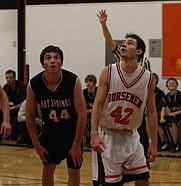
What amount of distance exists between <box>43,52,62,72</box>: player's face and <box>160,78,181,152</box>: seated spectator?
538 centimetres

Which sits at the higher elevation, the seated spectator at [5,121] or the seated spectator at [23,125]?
the seated spectator at [5,121]

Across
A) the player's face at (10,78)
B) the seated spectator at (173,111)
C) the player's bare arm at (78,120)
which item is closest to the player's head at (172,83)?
the seated spectator at (173,111)

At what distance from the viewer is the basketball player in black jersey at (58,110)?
4.72 meters

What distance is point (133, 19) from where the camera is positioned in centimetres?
1077

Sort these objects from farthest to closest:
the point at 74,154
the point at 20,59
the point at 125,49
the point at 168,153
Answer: the point at 20,59 < the point at 168,153 < the point at 74,154 < the point at 125,49

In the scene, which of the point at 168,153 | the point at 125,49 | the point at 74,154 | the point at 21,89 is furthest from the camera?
the point at 21,89

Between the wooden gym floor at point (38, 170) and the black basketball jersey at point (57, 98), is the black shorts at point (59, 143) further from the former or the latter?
the wooden gym floor at point (38, 170)

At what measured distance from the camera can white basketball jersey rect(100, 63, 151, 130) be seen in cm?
438

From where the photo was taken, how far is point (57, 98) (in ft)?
15.6

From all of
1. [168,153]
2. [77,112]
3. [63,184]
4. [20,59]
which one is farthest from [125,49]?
[20,59]

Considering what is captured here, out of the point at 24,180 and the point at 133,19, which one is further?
the point at 133,19

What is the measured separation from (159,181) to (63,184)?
4.45 feet

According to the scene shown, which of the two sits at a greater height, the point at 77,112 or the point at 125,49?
the point at 125,49

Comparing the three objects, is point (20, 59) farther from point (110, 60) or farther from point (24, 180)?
point (24, 180)
